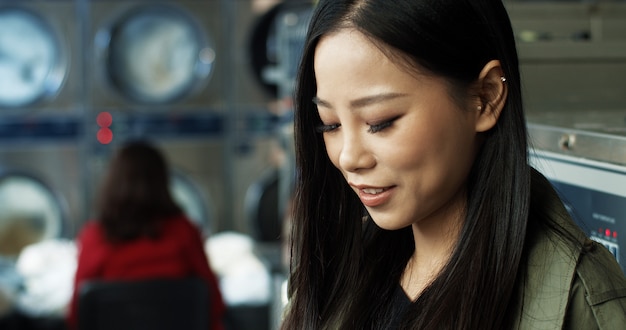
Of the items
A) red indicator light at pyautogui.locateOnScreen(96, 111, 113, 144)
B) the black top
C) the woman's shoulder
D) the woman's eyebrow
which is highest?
red indicator light at pyautogui.locateOnScreen(96, 111, 113, 144)

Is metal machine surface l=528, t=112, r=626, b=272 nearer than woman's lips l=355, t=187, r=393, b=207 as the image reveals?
No

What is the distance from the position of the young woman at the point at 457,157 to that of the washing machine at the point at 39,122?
4.67 metres

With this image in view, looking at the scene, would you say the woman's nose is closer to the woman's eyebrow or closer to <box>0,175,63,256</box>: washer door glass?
the woman's eyebrow

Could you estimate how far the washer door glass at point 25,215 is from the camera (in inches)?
226

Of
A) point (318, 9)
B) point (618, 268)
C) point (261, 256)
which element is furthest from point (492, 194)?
point (261, 256)

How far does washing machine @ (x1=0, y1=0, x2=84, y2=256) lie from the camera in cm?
561

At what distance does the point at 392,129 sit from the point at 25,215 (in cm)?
513

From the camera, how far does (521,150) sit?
1.14 m

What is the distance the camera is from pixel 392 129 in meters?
1.11

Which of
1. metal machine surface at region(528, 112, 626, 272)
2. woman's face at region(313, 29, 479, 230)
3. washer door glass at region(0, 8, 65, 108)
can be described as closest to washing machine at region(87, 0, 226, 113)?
washer door glass at region(0, 8, 65, 108)

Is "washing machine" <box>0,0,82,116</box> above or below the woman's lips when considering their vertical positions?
above

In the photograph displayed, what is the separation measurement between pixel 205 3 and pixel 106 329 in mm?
2800

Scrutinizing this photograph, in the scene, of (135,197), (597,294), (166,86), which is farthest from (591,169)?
(166,86)

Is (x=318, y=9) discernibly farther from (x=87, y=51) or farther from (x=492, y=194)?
(x=87, y=51)
